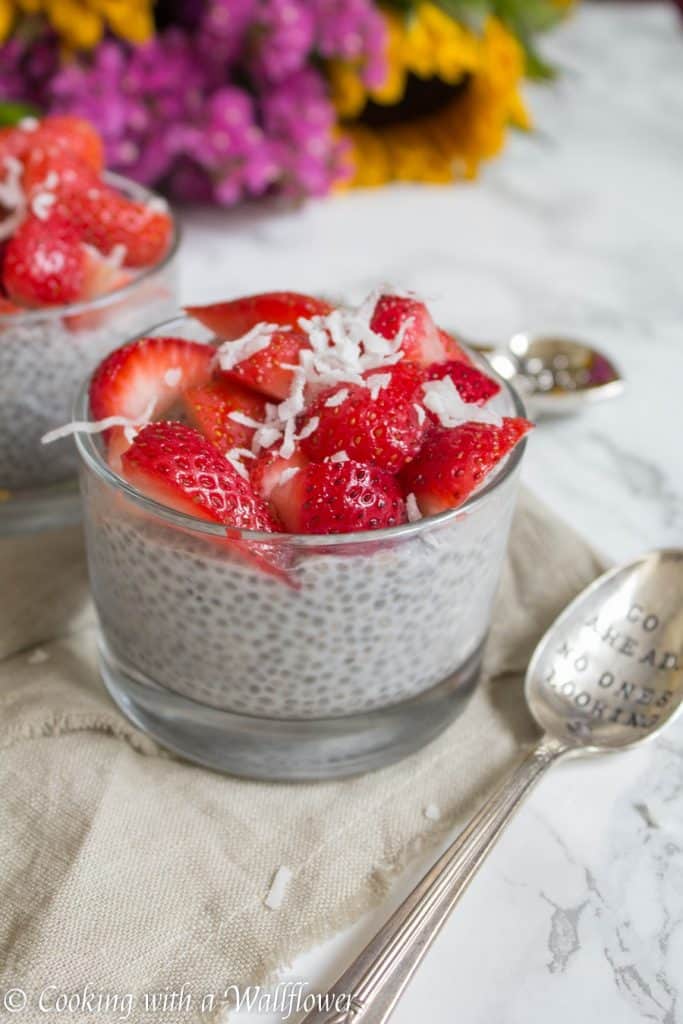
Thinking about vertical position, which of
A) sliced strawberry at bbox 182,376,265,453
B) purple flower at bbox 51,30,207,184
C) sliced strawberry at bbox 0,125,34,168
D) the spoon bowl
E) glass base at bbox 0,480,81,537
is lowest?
glass base at bbox 0,480,81,537

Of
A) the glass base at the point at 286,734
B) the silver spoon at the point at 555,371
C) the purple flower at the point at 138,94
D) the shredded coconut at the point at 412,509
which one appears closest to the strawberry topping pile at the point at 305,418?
the shredded coconut at the point at 412,509

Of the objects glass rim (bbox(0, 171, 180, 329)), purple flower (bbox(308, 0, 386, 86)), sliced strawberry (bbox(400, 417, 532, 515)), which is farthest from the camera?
purple flower (bbox(308, 0, 386, 86))

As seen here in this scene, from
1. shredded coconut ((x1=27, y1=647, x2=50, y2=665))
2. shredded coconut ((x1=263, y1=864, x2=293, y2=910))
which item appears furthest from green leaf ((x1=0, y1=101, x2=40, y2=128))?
shredded coconut ((x1=263, y1=864, x2=293, y2=910))

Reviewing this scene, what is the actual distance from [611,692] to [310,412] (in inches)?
12.1

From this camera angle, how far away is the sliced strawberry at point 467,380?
797 millimetres

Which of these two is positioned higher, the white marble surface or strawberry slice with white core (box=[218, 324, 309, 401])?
strawberry slice with white core (box=[218, 324, 309, 401])

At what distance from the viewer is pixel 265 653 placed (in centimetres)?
73

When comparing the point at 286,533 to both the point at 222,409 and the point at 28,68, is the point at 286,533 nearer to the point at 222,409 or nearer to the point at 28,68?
the point at 222,409

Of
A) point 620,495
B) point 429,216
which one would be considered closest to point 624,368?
point 620,495

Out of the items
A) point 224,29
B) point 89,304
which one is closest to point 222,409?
point 89,304

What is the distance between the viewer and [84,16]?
1.34 metres

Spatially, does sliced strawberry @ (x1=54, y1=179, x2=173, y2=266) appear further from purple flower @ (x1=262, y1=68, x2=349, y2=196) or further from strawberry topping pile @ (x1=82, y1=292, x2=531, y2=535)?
purple flower @ (x1=262, y1=68, x2=349, y2=196)

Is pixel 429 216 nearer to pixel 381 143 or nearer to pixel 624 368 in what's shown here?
pixel 381 143

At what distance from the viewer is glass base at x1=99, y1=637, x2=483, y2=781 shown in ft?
2.54
